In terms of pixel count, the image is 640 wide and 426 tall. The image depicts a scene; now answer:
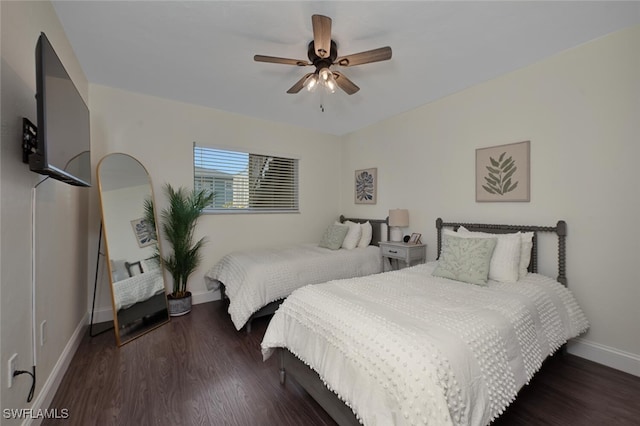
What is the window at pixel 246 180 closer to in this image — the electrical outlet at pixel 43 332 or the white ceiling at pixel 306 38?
the white ceiling at pixel 306 38

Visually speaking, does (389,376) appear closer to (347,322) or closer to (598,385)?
(347,322)

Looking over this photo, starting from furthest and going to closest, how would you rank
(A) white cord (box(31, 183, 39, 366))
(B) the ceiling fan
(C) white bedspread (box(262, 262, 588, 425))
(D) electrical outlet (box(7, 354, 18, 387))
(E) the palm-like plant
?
(E) the palm-like plant → (B) the ceiling fan → (A) white cord (box(31, 183, 39, 366)) → (D) electrical outlet (box(7, 354, 18, 387)) → (C) white bedspread (box(262, 262, 588, 425))

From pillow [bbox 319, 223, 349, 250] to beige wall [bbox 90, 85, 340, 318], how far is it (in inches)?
29.9

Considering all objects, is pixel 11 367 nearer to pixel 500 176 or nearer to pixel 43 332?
pixel 43 332

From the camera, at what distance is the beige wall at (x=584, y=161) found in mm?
2055

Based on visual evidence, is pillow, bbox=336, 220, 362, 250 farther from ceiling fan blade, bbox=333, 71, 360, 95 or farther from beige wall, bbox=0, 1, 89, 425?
beige wall, bbox=0, 1, 89, 425

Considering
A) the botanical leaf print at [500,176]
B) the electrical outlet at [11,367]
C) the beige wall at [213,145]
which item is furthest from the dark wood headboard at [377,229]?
the electrical outlet at [11,367]

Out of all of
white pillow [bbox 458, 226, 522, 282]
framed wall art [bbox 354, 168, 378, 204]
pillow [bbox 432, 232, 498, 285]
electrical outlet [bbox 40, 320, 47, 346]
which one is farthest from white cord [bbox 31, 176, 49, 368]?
framed wall art [bbox 354, 168, 378, 204]

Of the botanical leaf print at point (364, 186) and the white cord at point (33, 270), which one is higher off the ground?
the botanical leaf print at point (364, 186)

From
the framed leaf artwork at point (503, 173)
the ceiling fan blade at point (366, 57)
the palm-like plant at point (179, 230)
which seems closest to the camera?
the ceiling fan blade at point (366, 57)

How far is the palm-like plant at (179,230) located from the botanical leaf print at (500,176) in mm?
3347

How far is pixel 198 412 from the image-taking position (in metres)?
1.66

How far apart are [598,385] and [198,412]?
2.78 metres

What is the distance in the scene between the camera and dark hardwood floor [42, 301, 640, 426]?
5.32 ft
